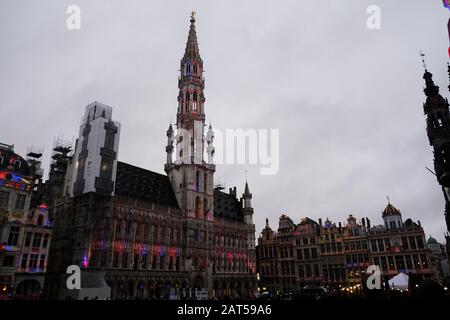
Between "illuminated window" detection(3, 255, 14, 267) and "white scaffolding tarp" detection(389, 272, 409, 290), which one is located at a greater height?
"illuminated window" detection(3, 255, 14, 267)

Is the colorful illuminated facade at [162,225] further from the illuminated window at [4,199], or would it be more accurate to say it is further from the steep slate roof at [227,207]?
the illuminated window at [4,199]

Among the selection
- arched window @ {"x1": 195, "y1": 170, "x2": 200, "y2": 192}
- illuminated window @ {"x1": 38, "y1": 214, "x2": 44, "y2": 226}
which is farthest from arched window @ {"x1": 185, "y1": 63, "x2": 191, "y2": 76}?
illuminated window @ {"x1": 38, "y1": 214, "x2": 44, "y2": 226}

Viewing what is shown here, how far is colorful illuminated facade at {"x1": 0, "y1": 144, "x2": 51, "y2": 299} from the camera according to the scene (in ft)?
127

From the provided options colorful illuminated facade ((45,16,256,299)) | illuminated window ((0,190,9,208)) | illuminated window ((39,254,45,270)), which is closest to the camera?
illuminated window ((0,190,9,208))

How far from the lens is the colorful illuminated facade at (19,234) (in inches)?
1524

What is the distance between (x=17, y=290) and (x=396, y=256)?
66.8 m

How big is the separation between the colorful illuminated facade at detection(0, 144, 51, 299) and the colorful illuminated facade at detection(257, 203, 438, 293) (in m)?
53.5

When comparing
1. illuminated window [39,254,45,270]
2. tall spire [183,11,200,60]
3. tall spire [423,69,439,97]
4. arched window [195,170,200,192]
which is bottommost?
illuminated window [39,254,45,270]

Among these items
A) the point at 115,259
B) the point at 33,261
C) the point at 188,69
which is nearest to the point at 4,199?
the point at 33,261

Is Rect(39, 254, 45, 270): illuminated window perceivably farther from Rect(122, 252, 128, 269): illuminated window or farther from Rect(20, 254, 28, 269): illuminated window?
Rect(122, 252, 128, 269): illuminated window

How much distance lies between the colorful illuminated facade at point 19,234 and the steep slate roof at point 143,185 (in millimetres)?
14557

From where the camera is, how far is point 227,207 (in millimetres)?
81688
